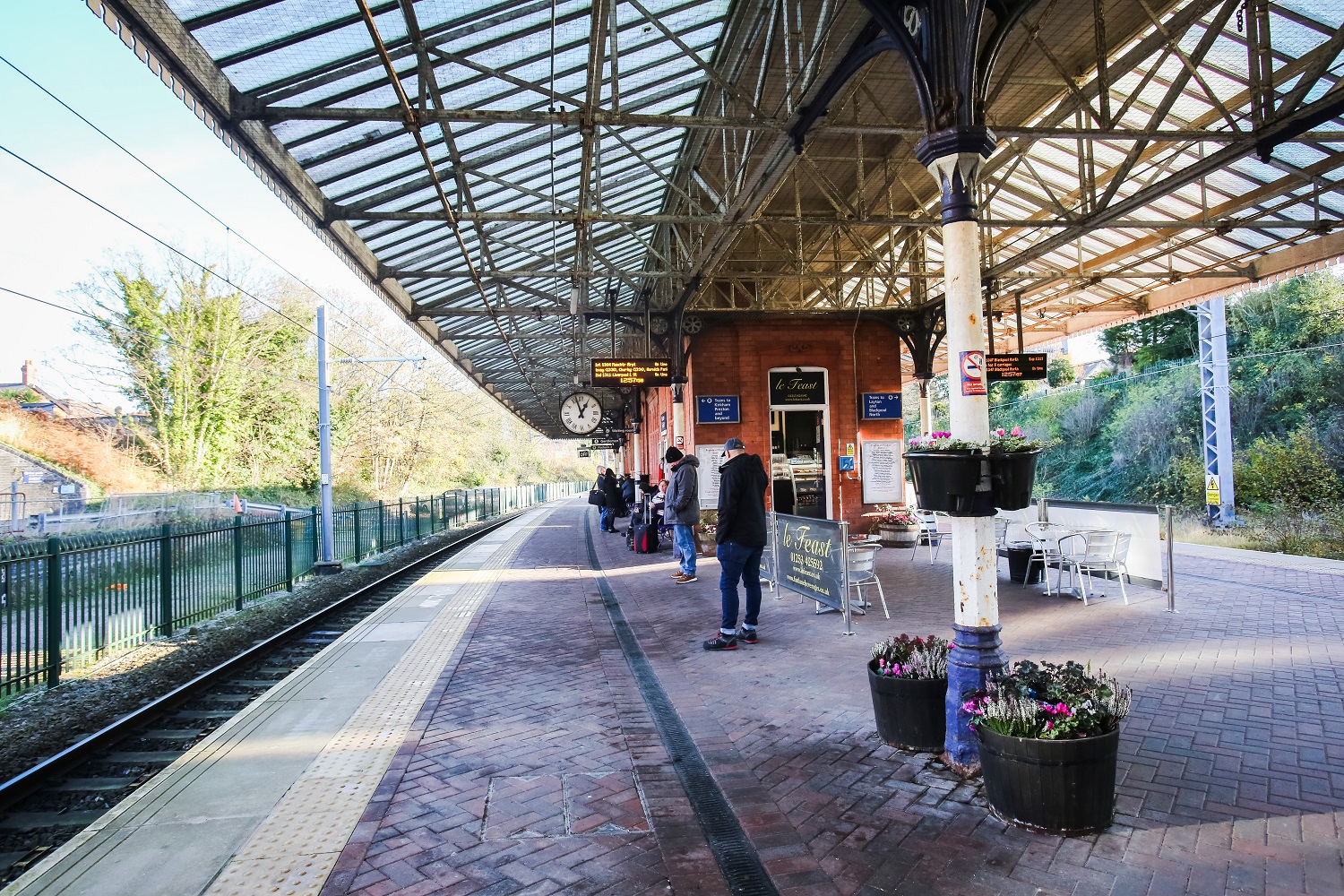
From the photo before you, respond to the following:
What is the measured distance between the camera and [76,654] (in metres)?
7.29

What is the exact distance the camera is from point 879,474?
1506cm

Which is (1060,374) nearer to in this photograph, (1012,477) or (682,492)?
(682,492)

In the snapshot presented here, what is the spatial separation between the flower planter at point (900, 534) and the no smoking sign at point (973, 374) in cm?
1122

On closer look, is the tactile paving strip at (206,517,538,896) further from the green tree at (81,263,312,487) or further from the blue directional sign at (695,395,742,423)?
the green tree at (81,263,312,487)

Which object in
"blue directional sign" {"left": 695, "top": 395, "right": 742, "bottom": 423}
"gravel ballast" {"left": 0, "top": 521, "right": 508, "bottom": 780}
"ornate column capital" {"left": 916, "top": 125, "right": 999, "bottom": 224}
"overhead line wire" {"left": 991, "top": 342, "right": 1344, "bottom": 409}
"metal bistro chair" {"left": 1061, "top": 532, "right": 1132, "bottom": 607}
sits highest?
"overhead line wire" {"left": 991, "top": 342, "right": 1344, "bottom": 409}

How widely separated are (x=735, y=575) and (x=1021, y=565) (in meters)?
5.24

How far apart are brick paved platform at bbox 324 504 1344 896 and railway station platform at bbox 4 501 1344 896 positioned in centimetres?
2

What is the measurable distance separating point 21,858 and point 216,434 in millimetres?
23319

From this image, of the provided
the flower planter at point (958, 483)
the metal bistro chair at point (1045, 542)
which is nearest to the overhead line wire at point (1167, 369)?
the metal bistro chair at point (1045, 542)

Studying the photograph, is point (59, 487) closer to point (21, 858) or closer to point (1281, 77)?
point (21, 858)

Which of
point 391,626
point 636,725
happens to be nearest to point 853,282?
point 391,626

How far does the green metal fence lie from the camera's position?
661cm

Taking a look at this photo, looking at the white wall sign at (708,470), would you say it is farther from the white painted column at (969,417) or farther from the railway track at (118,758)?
the white painted column at (969,417)

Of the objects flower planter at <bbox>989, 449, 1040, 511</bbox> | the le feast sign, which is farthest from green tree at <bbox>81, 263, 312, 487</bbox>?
flower planter at <bbox>989, 449, 1040, 511</bbox>
